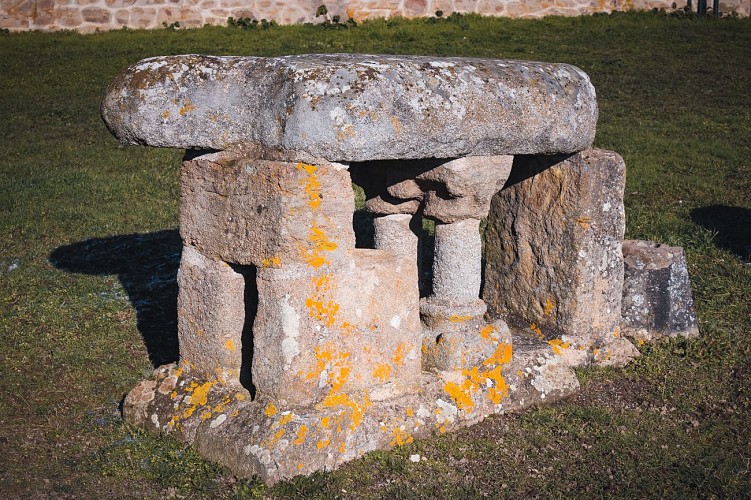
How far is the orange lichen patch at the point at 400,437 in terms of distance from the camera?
4.92m

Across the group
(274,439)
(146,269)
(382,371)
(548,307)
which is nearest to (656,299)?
(548,307)

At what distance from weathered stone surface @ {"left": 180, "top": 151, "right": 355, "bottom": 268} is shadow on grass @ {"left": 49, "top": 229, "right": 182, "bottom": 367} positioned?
59.8 inches

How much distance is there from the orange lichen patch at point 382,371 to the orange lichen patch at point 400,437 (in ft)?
0.87

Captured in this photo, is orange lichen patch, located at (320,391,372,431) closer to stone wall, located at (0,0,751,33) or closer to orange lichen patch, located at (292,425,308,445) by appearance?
orange lichen patch, located at (292,425,308,445)

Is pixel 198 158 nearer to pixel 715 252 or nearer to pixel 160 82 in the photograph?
pixel 160 82

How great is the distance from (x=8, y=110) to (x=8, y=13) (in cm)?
319

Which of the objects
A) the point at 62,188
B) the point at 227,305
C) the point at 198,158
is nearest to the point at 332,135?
the point at 198,158

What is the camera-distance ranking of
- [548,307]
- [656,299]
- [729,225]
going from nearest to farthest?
[548,307], [656,299], [729,225]

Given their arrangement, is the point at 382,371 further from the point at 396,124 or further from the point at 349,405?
the point at 396,124

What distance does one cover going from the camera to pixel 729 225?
861 centimetres

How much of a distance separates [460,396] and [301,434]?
1027 mm

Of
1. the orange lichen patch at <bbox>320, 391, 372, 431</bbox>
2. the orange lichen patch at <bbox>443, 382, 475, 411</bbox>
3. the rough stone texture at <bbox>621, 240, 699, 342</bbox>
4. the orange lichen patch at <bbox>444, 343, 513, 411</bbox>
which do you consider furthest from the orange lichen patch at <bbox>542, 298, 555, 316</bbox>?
the orange lichen patch at <bbox>320, 391, 372, 431</bbox>

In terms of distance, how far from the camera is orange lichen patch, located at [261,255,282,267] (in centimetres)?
459

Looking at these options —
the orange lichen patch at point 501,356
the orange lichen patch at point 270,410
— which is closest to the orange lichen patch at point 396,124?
the orange lichen patch at point 270,410
